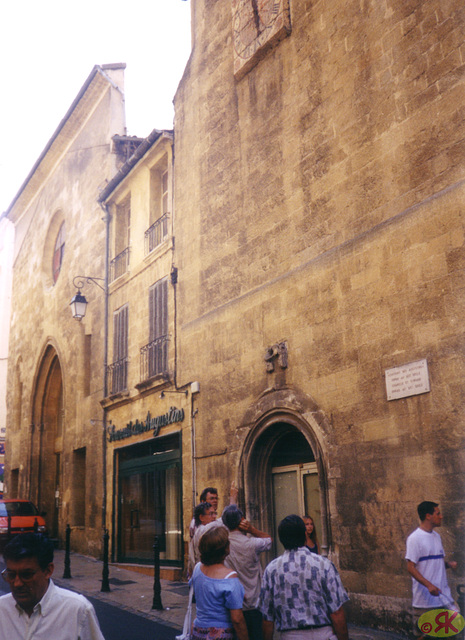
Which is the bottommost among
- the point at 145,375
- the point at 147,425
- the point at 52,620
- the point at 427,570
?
the point at 427,570

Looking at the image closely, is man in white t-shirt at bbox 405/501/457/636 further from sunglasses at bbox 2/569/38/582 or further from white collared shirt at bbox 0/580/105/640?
sunglasses at bbox 2/569/38/582

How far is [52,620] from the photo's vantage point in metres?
2.71

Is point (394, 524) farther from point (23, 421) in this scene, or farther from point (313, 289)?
point (23, 421)

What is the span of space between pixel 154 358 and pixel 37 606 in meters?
11.7

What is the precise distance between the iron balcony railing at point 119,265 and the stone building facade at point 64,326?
540 millimetres

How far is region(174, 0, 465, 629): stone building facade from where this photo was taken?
25.2ft

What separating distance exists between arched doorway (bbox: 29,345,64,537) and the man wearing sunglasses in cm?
2047

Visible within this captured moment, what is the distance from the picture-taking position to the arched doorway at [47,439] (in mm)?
22656

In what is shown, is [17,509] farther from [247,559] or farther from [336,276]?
[247,559]

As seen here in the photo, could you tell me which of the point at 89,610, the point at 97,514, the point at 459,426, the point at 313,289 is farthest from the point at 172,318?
the point at 89,610

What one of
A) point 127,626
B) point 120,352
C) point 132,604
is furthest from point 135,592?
point 120,352

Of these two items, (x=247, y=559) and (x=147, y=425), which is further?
(x=147, y=425)

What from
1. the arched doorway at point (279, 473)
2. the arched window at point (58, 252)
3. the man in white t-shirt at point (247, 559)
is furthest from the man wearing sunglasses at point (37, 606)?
the arched window at point (58, 252)

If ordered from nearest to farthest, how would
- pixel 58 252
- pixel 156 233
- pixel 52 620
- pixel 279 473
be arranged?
pixel 52 620
pixel 279 473
pixel 156 233
pixel 58 252
